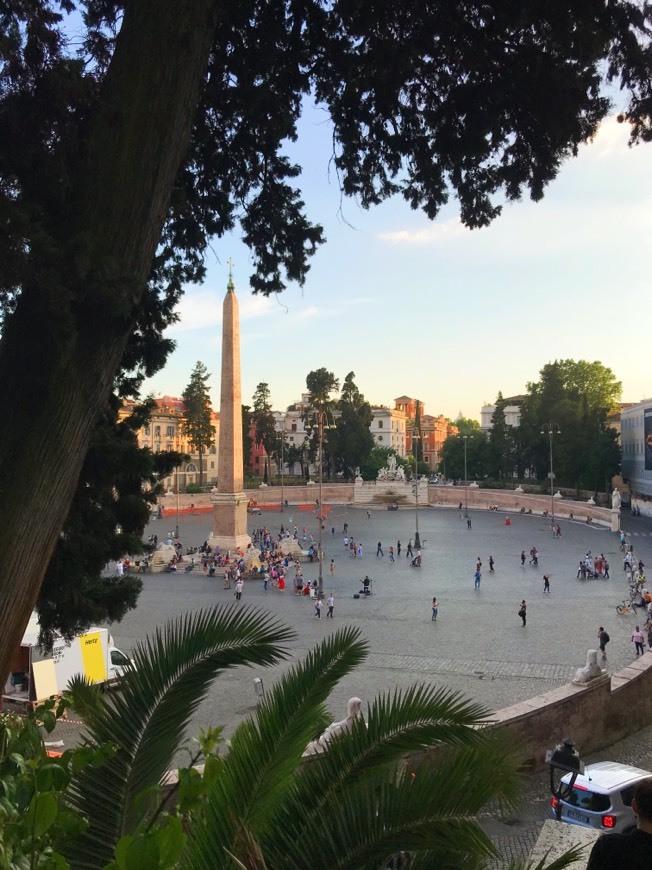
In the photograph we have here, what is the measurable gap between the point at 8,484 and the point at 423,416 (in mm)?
115029

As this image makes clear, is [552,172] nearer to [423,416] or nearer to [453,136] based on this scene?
[453,136]

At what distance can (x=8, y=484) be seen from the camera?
320cm

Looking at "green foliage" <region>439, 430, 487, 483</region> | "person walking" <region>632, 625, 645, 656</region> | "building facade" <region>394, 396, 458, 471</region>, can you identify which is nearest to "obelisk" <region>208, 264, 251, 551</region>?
"person walking" <region>632, 625, 645, 656</region>

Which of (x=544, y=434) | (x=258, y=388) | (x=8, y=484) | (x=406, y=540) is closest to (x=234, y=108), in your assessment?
(x=8, y=484)

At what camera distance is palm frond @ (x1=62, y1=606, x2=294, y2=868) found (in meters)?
2.65

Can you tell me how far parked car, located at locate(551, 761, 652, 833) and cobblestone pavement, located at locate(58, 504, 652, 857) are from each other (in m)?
0.43

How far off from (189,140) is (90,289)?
1083 millimetres

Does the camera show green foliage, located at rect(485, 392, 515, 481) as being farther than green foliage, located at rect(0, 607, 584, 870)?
Yes

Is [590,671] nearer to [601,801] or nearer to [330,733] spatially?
[601,801]

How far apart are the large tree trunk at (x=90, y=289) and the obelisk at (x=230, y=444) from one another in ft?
93.1

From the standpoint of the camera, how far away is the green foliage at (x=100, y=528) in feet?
22.3

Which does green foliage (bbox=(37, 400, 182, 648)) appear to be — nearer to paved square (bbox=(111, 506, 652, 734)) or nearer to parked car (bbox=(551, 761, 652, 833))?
paved square (bbox=(111, 506, 652, 734))

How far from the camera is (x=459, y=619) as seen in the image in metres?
19.8

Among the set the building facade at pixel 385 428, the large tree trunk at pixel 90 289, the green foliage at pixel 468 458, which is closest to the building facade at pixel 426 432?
the building facade at pixel 385 428
